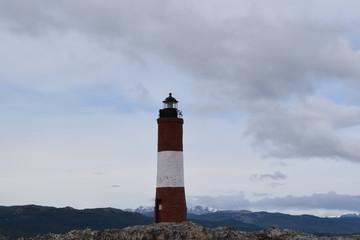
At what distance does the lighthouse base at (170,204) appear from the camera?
5909 centimetres

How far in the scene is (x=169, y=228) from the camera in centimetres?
5169

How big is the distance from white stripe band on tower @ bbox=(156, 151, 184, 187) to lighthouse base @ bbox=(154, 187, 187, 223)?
0.68 m

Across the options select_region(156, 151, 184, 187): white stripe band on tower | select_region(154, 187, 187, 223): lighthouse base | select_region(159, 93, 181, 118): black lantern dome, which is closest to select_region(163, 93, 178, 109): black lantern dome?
select_region(159, 93, 181, 118): black lantern dome

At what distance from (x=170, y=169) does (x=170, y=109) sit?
731 cm

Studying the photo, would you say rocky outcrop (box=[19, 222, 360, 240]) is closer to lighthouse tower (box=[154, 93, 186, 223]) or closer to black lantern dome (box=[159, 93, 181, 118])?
lighthouse tower (box=[154, 93, 186, 223])

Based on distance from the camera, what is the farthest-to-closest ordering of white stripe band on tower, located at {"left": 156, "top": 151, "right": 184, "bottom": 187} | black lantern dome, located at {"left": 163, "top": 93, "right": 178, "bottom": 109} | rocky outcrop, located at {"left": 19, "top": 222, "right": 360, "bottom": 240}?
black lantern dome, located at {"left": 163, "top": 93, "right": 178, "bottom": 109} → white stripe band on tower, located at {"left": 156, "top": 151, "right": 184, "bottom": 187} → rocky outcrop, located at {"left": 19, "top": 222, "right": 360, "bottom": 240}

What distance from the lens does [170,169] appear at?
194ft

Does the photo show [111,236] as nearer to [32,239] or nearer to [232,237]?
[32,239]

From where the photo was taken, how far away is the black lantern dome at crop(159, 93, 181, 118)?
201 feet

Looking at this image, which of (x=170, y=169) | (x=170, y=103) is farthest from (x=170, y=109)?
(x=170, y=169)

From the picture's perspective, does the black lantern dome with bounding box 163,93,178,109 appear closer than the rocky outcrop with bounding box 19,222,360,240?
No

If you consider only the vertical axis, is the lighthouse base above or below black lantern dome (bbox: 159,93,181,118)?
below

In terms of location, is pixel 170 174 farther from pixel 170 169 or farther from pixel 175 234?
pixel 175 234

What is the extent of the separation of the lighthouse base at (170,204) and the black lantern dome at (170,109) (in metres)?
8.49
